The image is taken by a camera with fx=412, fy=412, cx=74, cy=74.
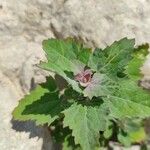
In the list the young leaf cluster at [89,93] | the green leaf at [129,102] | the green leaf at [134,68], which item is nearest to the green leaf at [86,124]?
the young leaf cluster at [89,93]

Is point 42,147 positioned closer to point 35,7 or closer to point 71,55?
point 71,55

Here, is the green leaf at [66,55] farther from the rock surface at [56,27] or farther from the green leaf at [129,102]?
the rock surface at [56,27]

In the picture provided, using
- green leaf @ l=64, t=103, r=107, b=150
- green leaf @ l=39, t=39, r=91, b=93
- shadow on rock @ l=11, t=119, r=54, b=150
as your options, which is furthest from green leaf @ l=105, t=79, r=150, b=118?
shadow on rock @ l=11, t=119, r=54, b=150

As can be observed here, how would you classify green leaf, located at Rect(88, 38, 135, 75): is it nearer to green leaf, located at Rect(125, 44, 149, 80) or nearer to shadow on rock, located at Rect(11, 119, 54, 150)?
green leaf, located at Rect(125, 44, 149, 80)

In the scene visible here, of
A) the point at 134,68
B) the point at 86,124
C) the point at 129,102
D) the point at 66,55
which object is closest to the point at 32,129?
the point at 86,124

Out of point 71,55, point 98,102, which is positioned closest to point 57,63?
point 71,55
